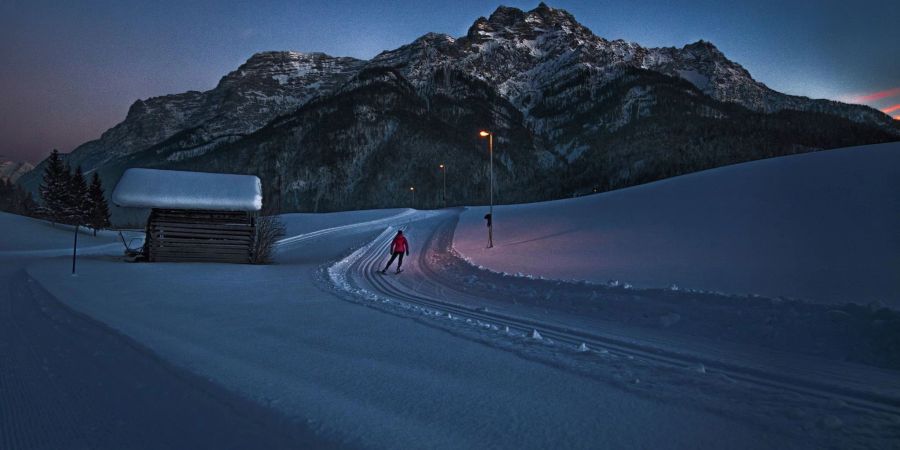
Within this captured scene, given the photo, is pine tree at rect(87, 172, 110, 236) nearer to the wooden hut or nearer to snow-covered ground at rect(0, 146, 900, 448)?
the wooden hut

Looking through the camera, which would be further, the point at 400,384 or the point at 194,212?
the point at 194,212

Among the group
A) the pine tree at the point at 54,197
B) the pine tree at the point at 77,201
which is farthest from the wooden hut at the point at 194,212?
the pine tree at the point at 54,197

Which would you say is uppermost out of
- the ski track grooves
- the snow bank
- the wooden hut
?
the wooden hut

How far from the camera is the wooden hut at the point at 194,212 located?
17.8 meters

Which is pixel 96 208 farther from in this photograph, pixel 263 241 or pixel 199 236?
pixel 199 236

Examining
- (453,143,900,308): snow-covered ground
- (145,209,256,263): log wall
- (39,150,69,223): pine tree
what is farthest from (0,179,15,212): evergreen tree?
(453,143,900,308): snow-covered ground

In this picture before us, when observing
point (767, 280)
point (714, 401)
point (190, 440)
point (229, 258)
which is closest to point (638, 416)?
point (714, 401)

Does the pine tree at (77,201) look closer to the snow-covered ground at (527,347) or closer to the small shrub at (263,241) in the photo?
the small shrub at (263,241)

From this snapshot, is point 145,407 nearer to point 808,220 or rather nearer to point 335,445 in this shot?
point 335,445

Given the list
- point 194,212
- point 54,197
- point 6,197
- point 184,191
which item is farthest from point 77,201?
point 6,197

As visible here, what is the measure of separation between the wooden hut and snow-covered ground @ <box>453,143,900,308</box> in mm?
10203

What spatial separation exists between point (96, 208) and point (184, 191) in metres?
46.1

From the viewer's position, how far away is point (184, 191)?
18.2 metres

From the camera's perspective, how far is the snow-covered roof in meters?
17.7
